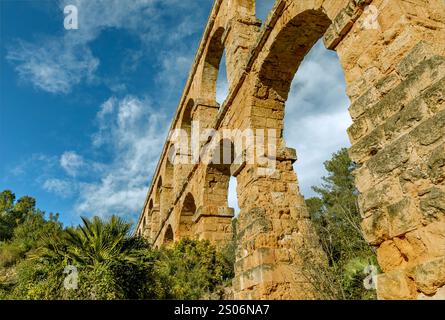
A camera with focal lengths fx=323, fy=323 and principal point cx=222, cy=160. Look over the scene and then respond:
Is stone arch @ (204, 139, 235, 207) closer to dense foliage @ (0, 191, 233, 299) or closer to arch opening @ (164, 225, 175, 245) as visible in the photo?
dense foliage @ (0, 191, 233, 299)

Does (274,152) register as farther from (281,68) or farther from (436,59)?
(436,59)

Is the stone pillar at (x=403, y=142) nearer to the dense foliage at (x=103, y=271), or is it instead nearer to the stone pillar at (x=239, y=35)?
the stone pillar at (x=239, y=35)

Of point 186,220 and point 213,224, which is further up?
point 186,220

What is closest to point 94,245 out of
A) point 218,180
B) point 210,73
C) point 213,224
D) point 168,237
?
point 213,224

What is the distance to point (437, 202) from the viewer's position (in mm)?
2203

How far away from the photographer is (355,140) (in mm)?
3135

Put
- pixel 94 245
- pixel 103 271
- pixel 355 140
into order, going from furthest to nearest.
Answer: pixel 94 245
pixel 103 271
pixel 355 140

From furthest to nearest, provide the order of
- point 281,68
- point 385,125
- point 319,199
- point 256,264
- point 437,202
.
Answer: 1. point 319,199
2. point 281,68
3. point 256,264
4. point 385,125
5. point 437,202

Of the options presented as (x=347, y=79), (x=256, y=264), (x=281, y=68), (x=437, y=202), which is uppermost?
(x=281, y=68)

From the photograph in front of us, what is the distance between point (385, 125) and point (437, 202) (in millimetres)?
802

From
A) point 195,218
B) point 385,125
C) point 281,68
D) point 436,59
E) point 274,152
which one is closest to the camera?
point 436,59

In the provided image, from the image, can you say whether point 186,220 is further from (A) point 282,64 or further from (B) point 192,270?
(A) point 282,64

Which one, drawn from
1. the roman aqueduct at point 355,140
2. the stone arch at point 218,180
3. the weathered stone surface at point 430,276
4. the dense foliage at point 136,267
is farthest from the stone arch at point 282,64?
the weathered stone surface at point 430,276

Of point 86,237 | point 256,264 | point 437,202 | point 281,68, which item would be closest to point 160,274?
point 86,237
